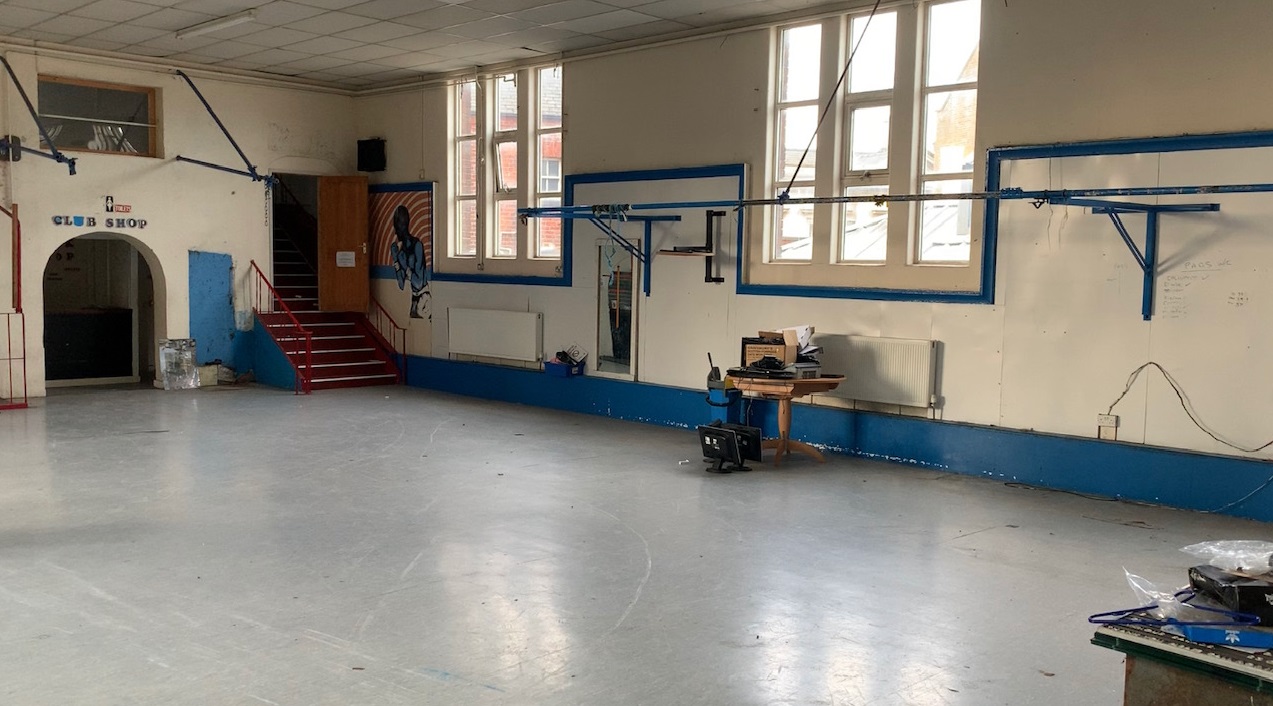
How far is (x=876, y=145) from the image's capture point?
888cm

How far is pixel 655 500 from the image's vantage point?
712 cm

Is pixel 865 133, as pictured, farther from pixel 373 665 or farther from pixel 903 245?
pixel 373 665

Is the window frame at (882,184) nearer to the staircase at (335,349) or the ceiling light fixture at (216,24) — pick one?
the ceiling light fixture at (216,24)

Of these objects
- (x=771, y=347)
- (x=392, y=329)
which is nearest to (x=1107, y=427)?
(x=771, y=347)

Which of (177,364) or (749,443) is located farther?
(177,364)

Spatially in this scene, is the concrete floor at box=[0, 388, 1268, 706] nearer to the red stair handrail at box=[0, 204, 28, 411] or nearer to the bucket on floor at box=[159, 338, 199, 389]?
the red stair handrail at box=[0, 204, 28, 411]

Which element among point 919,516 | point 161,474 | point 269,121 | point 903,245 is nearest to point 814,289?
point 903,245

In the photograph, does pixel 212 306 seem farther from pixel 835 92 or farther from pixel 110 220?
pixel 835 92

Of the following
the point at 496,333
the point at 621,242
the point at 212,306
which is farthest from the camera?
the point at 212,306

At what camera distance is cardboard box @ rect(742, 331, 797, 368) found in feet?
28.0

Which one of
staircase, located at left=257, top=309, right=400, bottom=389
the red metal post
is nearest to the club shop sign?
the red metal post

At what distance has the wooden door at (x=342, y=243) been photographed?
1370 centimetres

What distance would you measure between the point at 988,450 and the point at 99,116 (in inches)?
422

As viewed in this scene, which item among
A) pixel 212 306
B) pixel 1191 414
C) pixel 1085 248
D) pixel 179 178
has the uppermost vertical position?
pixel 179 178
